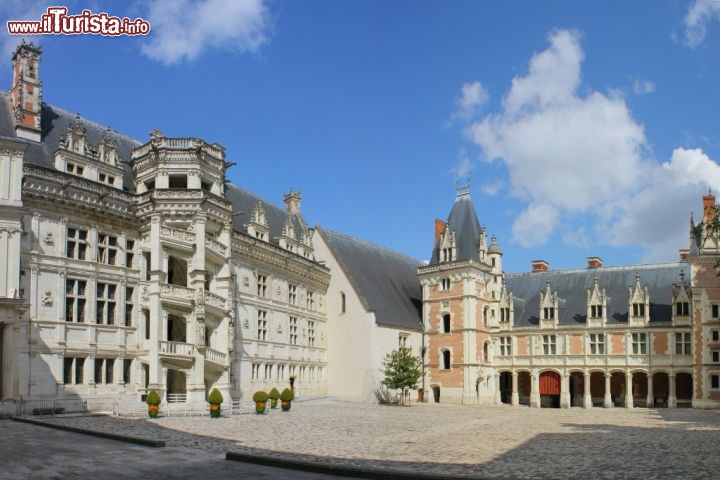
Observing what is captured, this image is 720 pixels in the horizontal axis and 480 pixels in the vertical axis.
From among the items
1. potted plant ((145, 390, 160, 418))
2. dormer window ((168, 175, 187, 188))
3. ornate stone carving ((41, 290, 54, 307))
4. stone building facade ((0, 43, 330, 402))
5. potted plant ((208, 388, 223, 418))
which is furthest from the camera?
dormer window ((168, 175, 187, 188))

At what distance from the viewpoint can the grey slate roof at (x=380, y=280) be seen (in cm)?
4791

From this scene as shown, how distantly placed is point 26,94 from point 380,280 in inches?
1143

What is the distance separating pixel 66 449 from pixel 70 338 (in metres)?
13.4

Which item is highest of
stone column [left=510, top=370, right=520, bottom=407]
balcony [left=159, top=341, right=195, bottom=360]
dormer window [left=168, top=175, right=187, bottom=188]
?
dormer window [left=168, top=175, right=187, bottom=188]

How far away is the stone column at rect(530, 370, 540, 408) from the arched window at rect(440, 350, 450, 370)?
6269 mm

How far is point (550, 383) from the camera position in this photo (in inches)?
2030

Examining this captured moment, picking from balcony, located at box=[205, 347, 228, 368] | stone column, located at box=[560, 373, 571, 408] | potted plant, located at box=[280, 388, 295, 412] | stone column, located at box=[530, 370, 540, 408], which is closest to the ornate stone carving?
balcony, located at box=[205, 347, 228, 368]

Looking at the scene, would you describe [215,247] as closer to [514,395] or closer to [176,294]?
[176,294]

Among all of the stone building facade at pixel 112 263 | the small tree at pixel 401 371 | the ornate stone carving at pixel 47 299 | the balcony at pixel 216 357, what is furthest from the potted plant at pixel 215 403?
the small tree at pixel 401 371

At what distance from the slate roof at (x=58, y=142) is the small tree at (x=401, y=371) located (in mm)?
11056

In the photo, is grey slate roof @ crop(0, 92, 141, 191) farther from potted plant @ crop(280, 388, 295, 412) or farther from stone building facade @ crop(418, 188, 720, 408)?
stone building facade @ crop(418, 188, 720, 408)

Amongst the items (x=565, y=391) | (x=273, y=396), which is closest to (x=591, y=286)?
(x=565, y=391)

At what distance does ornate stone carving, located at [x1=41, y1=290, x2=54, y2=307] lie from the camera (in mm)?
27469

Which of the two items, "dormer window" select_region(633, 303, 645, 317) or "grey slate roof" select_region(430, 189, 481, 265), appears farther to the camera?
"grey slate roof" select_region(430, 189, 481, 265)
